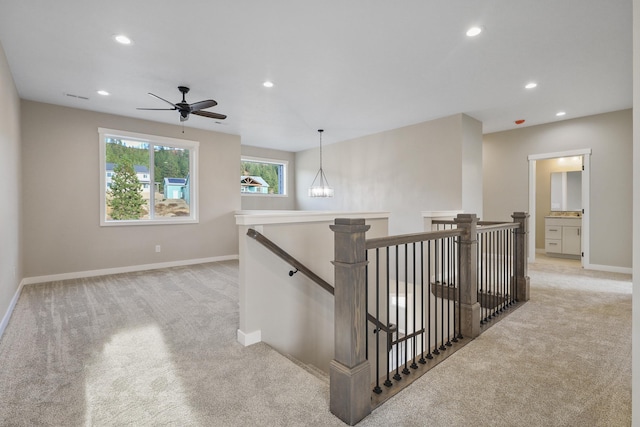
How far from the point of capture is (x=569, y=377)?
6.38 ft

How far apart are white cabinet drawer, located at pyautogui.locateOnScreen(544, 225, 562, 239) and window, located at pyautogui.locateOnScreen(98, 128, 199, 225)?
7.52m

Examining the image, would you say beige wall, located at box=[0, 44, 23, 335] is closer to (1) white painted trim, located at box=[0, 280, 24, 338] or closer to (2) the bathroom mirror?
(1) white painted trim, located at box=[0, 280, 24, 338]

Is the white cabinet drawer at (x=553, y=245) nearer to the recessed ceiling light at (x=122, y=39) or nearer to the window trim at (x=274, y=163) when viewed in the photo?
the window trim at (x=274, y=163)

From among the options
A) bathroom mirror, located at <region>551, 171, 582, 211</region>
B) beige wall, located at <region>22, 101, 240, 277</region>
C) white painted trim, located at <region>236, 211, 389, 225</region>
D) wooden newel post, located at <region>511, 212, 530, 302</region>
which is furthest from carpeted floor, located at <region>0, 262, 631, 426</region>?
bathroom mirror, located at <region>551, 171, 582, 211</region>

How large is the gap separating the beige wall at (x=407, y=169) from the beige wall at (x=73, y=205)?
3.44 metres

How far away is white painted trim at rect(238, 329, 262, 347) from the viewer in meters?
2.43

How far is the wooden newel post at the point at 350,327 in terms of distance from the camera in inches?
61.2

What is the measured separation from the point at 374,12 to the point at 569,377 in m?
2.96

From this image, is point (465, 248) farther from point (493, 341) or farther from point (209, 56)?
point (209, 56)

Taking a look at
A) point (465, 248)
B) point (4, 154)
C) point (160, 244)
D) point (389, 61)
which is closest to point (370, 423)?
point (465, 248)

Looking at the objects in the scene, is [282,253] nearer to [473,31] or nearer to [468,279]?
[468,279]

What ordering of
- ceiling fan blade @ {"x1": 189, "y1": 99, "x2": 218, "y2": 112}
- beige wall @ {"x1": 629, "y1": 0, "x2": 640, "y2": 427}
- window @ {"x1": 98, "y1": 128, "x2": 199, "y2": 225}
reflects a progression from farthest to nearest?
window @ {"x1": 98, "y1": 128, "x2": 199, "y2": 225} → ceiling fan blade @ {"x1": 189, "y1": 99, "x2": 218, "y2": 112} → beige wall @ {"x1": 629, "y1": 0, "x2": 640, "y2": 427}

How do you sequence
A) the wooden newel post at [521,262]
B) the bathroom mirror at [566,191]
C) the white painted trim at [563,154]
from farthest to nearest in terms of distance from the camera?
the bathroom mirror at [566,191] < the white painted trim at [563,154] < the wooden newel post at [521,262]

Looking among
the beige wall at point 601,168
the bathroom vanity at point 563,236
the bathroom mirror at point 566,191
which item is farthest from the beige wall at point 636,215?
the bathroom mirror at point 566,191
